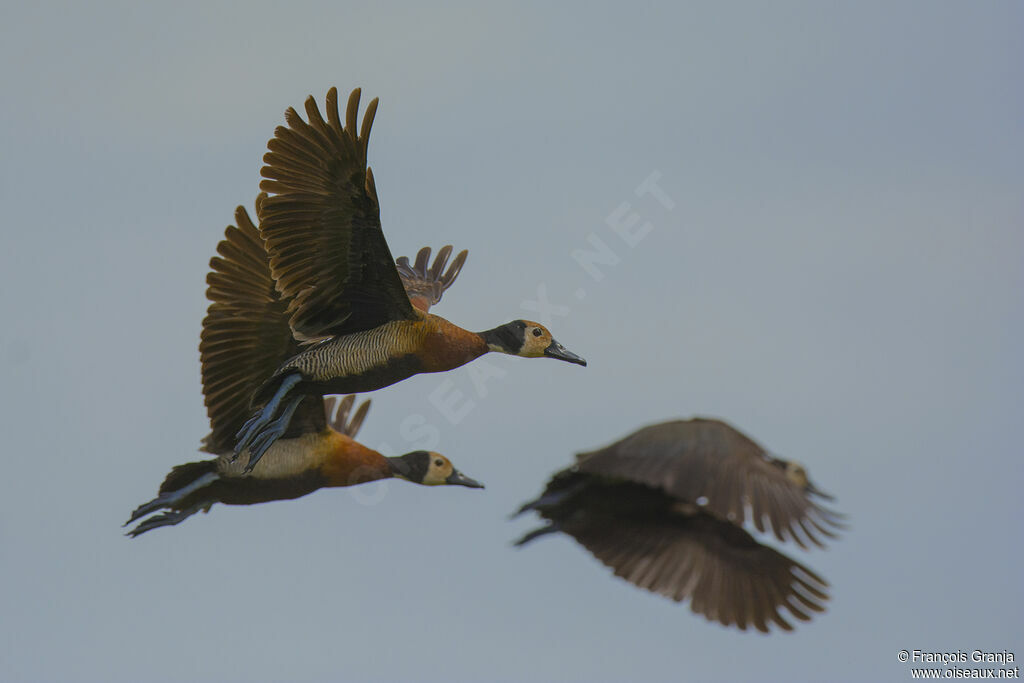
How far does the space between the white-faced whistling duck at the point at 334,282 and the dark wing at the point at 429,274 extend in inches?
93.4

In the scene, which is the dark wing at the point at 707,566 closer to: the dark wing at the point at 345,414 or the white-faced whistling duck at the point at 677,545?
the white-faced whistling duck at the point at 677,545

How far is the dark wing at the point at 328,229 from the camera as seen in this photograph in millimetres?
14391

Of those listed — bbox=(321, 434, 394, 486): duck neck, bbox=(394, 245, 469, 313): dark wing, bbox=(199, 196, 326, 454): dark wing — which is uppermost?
bbox=(394, 245, 469, 313): dark wing

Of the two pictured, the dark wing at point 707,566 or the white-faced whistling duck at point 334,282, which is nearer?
the dark wing at point 707,566

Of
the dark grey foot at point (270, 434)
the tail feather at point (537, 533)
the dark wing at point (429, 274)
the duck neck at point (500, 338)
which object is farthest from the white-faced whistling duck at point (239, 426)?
the tail feather at point (537, 533)

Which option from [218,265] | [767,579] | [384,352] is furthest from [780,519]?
[218,265]

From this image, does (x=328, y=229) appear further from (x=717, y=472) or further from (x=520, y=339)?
(x=717, y=472)

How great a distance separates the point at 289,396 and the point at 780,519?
4934 millimetres

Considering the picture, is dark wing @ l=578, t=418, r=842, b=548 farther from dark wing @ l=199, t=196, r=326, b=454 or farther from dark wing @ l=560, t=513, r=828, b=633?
dark wing @ l=199, t=196, r=326, b=454

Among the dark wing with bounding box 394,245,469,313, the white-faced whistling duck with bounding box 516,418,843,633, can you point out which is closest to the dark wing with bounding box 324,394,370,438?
the dark wing with bounding box 394,245,469,313

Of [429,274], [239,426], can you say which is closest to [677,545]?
[239,426]

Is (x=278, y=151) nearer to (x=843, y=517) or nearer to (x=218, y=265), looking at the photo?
(x=218, y=265)

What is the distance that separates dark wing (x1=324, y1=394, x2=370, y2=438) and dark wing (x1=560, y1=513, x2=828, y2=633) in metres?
5.26

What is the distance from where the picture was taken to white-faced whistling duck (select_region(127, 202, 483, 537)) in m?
15.6
